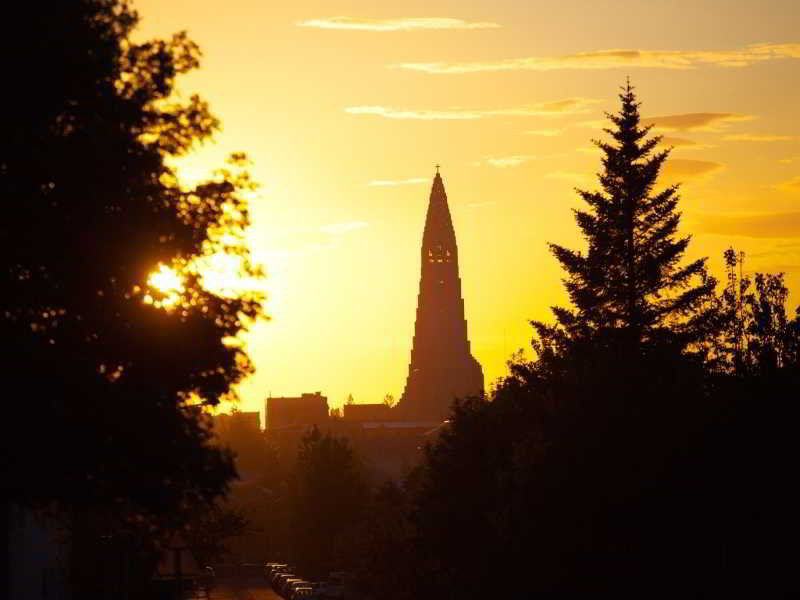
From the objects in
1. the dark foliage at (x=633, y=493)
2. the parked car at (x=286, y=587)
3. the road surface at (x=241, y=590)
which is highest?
the dark foliage at (x=633, y=493)

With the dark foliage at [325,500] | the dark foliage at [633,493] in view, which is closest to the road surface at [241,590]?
the dark foliage at [325,500]

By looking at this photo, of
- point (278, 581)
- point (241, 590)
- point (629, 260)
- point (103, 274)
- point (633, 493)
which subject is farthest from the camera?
point (241, 590)

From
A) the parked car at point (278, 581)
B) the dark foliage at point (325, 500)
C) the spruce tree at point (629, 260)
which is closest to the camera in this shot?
the spruce tree at point (629, 260)

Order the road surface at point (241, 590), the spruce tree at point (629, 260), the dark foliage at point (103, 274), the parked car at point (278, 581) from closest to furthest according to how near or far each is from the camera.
Answer: the dark foliage at point (103, 274) < the spruce tree at point (629, 260) < the road surface at point (241, 590) < the parked car at point (278, 581)

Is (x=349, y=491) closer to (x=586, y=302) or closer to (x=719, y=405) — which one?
(x=586, y=302)

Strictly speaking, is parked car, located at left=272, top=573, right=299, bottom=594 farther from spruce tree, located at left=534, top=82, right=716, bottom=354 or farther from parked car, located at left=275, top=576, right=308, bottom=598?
spruce tree, located at left=534, top=82, right=716, bottom=354

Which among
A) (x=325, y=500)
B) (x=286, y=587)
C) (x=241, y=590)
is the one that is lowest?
(x=241, y=590)

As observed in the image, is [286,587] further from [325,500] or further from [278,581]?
[325,500]

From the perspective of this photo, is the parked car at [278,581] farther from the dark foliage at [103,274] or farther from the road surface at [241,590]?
the dark foliage at [103,274]

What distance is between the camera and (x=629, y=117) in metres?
72.6

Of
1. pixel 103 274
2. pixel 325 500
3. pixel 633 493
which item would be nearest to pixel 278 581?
pixel 325 500

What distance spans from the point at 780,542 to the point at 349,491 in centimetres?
7589

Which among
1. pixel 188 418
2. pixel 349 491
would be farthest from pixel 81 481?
pixel 349 491

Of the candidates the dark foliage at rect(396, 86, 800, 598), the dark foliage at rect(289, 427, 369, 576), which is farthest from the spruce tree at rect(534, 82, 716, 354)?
the dark foliage at rect(289, 427, 369, 576)
